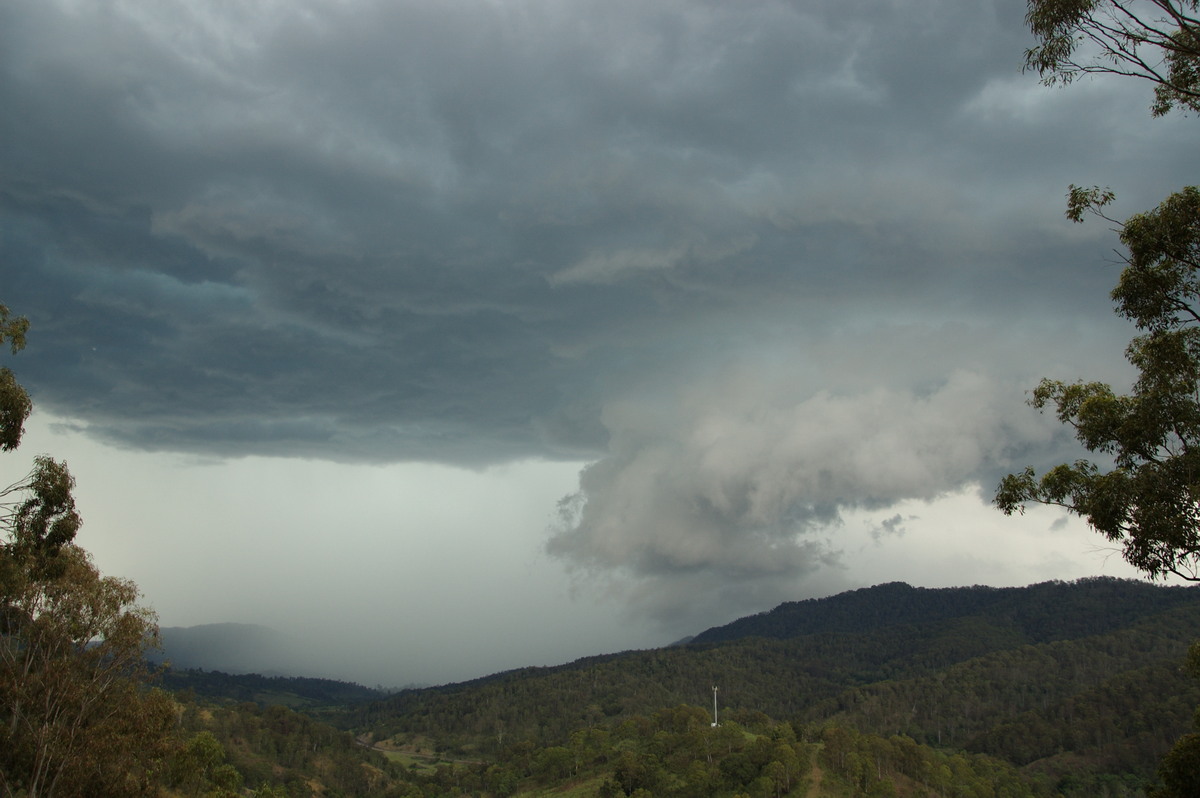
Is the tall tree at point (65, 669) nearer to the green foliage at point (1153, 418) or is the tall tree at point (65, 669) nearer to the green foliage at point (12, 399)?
the green foliage at point (12, 399)

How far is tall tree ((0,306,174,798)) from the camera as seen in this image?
29.8m

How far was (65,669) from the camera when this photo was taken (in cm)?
3375

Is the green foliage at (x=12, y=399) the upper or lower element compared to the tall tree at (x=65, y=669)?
upper

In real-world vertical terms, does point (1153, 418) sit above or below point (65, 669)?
above

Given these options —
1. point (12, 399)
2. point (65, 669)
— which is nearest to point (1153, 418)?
point (12, 399)

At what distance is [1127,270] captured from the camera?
19.0 meters

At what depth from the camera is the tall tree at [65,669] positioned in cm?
2981

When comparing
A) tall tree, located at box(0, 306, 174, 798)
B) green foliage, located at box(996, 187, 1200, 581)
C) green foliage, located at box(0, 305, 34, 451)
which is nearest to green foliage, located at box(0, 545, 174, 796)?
tall tree, located at box(0, 306, 174, 798)

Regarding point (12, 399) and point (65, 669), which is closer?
point (12, 399)

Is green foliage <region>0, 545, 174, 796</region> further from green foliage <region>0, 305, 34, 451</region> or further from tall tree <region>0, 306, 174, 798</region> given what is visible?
green foliage <region>0, 305, 34, 451</region>

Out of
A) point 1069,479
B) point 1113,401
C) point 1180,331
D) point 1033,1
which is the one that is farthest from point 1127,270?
point 1033,1

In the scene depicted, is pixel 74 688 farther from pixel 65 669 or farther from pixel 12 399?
pixel 12 399

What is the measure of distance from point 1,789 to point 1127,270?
175ft

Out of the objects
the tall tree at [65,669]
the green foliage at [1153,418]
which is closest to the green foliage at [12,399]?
the tall tree at [65,669]
